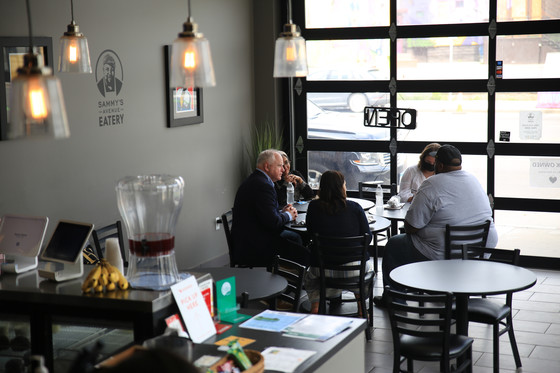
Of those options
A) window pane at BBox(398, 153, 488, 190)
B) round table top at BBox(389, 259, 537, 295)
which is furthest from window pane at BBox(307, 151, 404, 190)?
round table top at BBox(389, 259, 537, 295)

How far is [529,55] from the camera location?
761 cm

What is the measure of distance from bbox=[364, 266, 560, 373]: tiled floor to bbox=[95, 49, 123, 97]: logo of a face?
2.93 meters

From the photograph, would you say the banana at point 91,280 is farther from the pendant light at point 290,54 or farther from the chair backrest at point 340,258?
the chair backrest at point 340,258

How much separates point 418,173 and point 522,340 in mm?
2046

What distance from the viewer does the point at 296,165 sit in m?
8.85

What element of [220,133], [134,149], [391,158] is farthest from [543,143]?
[134,149]

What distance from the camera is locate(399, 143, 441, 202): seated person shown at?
6.94m

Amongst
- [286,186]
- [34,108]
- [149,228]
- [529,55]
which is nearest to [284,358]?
[149,228]

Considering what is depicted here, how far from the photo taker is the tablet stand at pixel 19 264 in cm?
352

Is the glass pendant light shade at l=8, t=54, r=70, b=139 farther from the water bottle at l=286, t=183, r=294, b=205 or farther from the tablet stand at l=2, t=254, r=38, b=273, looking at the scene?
the water bottle at l=286, t=183, r=294, b=205

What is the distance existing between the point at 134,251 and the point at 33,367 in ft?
2.66

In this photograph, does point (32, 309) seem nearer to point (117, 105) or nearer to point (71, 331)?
point (71, 331)

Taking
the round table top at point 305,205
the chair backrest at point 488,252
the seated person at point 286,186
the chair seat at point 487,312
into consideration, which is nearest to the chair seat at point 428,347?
the chair seat at point 487,312

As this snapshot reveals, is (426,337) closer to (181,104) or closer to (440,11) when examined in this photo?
(181,104)
